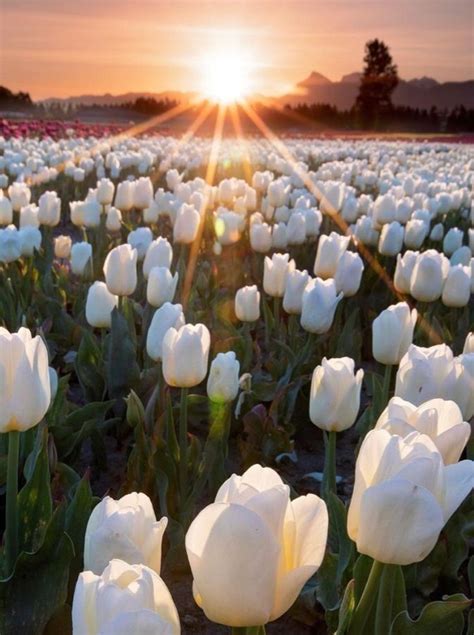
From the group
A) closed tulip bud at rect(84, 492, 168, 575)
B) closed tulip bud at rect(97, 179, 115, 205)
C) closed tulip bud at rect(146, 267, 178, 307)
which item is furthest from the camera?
closed tulip bud at rect(97, 179, 115, 205)

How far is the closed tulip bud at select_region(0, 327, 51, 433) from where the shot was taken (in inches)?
65.4

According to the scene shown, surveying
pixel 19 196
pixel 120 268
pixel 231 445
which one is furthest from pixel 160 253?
pixel 19 196

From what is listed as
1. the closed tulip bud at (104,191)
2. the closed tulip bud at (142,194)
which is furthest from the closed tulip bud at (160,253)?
the closed tulip bud at (104,191)

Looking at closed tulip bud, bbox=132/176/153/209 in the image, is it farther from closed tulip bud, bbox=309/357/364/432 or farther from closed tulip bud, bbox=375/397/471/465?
closed tulip bud, bbox=375/397/471/465

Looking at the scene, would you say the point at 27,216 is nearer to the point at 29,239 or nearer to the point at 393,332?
the point at 29,239

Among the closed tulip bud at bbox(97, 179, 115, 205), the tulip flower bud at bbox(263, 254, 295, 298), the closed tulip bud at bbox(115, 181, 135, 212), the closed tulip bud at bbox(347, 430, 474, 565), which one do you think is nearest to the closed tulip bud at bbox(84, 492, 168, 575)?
the closed tulip bud at bbox(347, 430, 474, 565)

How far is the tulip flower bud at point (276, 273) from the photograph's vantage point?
381 cm

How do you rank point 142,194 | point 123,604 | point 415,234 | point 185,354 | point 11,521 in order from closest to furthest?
point 123,604 < point 11,521 < point 185,354 < point 415,234 < point 142,194

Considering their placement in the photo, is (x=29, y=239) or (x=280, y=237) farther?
(x=280, y=237)

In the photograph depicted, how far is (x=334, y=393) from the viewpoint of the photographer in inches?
80.9

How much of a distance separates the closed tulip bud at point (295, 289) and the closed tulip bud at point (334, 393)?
1.44m

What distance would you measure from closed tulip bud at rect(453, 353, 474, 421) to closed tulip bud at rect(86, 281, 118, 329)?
1.67m

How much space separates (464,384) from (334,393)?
325mm

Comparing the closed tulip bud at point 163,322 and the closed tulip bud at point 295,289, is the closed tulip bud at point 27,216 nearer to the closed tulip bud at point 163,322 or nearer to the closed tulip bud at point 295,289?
the closed tulip bud at point 295,289
